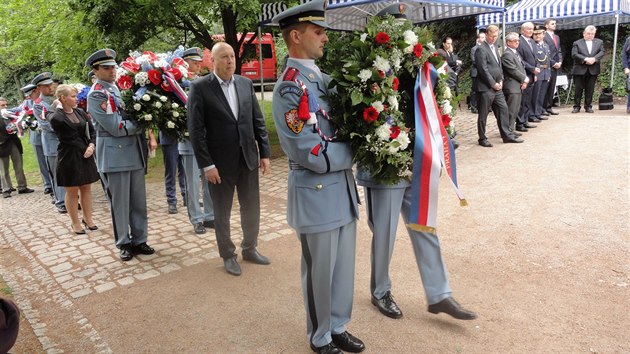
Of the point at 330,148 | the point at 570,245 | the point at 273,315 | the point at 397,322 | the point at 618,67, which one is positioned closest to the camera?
the point at 330,148

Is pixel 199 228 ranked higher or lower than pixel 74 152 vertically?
lower

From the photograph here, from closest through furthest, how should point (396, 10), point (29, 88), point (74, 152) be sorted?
point (396, 10) → point (74, 152) → point (29, 88)

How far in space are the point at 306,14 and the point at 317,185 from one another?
1.02m

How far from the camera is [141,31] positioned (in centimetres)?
1037

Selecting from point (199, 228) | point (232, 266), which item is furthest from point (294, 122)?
point (199, 228)

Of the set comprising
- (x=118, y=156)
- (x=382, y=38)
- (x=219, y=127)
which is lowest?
(x=118, y=156)

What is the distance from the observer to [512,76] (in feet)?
31.9

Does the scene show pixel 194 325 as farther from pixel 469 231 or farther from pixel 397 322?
pixel 469 231

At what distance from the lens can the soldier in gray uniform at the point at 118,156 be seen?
201 inches

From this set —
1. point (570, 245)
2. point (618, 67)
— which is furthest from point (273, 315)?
point (618, 67)

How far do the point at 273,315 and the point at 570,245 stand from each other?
301 cm

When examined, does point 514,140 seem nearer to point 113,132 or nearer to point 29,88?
point 113,132

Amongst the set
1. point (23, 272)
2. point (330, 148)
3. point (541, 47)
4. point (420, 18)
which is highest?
point (420, 18)

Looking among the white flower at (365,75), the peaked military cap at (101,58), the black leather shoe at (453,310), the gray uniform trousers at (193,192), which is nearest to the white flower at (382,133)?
the white flower at (365,75)
